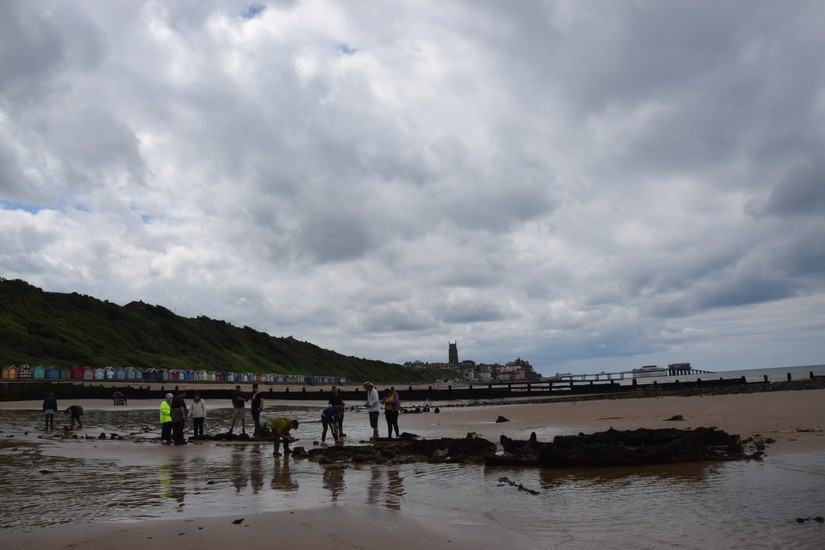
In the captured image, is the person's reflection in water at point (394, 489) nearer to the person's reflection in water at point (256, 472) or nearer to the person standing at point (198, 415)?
the person's reflection in water at point (256, 472)

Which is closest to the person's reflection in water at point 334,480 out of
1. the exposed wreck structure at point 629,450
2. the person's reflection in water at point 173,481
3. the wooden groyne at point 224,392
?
the person's reflection in water at point 173,481

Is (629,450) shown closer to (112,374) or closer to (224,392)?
(224,392)

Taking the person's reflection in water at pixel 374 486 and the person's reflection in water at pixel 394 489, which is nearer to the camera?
the person's reflection in water at pixel 394 489

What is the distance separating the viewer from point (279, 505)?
9.25 metres

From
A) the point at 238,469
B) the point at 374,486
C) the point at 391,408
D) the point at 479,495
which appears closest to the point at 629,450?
the point at 479,495

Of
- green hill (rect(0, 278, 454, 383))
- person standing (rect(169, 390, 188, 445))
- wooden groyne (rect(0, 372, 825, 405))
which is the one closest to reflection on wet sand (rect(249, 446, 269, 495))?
person standing (rect(169, 390, 188, 445))

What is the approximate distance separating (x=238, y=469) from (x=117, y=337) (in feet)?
311

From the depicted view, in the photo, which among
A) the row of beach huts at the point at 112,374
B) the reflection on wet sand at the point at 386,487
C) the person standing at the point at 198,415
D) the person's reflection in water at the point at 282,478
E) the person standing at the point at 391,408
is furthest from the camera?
the row of beach huts at the point at 112,374

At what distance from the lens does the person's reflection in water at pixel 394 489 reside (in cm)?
956

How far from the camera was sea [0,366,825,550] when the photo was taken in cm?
777

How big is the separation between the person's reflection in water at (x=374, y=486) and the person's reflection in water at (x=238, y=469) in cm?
233

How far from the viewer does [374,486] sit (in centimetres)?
1130

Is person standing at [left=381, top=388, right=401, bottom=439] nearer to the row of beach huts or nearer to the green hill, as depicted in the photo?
the row of beach huts

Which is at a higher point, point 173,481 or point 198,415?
point 198,415
